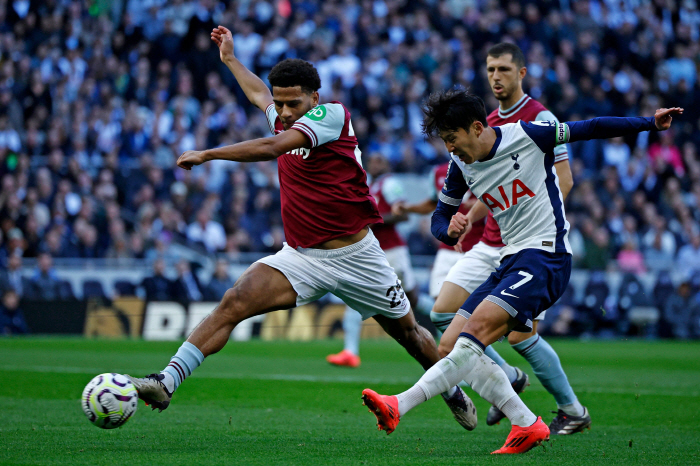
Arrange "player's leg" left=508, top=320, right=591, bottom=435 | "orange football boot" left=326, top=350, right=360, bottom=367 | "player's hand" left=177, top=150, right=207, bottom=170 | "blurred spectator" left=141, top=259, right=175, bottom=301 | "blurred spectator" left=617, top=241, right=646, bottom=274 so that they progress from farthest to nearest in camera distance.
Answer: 1. "blurred spectator" left=617, top=241, right=646, bottom=274
2. "blurred spectator" left=141, top=259, right=175, bottom=301
3. "orange football boot" left=326, top=350, right=360, bottom=367
4. "player's leg" left=508, top=320, right=591, bottom=435
5. "player's hand" left=177, top=150, right=207, bottom=170

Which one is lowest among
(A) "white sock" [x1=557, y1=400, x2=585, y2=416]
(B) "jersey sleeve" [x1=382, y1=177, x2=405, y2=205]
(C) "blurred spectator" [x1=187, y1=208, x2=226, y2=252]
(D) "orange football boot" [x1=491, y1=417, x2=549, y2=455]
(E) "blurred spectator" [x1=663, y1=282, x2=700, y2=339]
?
(E) "blurred spectator" [x1=663, y1=282, x2=700, y2=339]

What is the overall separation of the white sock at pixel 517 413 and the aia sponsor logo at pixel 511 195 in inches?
45.5

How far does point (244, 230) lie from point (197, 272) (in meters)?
1.41

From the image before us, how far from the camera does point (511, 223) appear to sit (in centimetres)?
532

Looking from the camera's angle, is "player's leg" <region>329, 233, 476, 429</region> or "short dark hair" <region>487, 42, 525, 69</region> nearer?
"player's leg" <region>329, 233, 476, 429</region>

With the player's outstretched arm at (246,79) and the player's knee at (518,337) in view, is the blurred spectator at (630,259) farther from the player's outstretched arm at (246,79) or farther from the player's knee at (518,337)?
the player's outstretched arm at (246,79)

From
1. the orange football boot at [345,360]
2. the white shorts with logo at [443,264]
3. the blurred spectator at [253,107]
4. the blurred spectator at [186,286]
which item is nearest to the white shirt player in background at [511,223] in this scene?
the white shorts with logo at [443,264]

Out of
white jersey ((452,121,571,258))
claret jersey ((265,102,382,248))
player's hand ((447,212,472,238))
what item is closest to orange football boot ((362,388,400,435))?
player's hand ((447,212,472,238))

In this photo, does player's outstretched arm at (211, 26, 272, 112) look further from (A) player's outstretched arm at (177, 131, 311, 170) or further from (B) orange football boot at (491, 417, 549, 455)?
(B) orange football boot at (491, 417, 549, 455)

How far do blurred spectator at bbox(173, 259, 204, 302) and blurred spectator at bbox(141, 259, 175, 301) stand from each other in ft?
0.36

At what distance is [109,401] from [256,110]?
1491 centimetres

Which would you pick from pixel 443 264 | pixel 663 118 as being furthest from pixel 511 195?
→ pixel 443 264

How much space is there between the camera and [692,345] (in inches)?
634

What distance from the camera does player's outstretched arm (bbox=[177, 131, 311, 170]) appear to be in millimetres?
4742
